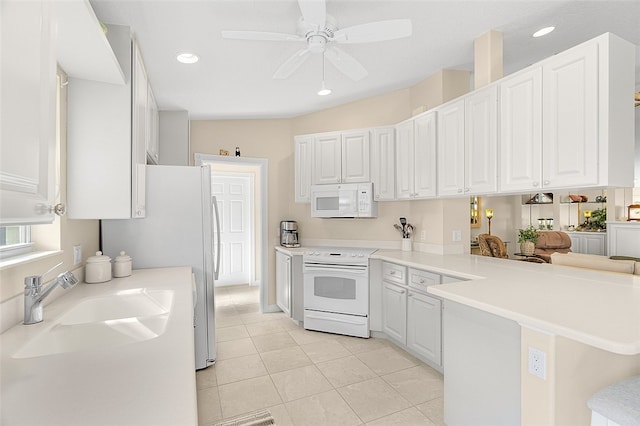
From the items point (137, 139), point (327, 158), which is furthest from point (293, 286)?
point (137, 139)

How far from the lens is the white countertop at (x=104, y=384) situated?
698 millimetres

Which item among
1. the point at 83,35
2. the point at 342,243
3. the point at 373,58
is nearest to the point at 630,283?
the point at 373,58

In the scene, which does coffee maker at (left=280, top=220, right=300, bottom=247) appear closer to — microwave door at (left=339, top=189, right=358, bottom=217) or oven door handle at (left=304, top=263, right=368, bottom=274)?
oven door handle at (left=304, top=263, right=368, bottom=274)

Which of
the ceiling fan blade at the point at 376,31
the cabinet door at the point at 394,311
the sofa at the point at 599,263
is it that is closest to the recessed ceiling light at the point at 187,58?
the ceiling fan blade at the point at 376,31

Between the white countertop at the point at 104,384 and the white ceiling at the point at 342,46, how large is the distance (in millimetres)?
2003

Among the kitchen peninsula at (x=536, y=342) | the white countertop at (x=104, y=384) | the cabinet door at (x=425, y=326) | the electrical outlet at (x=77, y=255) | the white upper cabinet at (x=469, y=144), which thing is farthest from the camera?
the cabinet door at (x=425, y=326)

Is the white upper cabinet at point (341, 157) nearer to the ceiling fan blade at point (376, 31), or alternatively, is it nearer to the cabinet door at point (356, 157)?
the cabinet door at point (356, 157)

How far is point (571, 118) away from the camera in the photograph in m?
1.97

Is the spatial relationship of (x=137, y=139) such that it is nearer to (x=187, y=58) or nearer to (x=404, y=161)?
(x=187, y=58)

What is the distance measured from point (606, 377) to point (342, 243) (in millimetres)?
2989

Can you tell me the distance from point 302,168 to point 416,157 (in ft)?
4.90

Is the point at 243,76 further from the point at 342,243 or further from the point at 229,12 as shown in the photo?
the point at 342,243

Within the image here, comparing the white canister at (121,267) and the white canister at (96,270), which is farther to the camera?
the white canister at (121,267)

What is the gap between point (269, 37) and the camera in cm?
192
